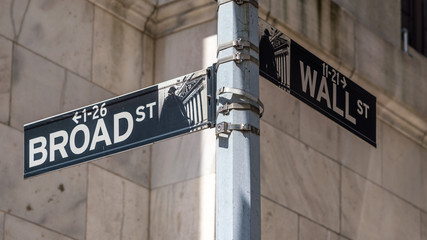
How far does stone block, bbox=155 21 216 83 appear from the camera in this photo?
35.6ft

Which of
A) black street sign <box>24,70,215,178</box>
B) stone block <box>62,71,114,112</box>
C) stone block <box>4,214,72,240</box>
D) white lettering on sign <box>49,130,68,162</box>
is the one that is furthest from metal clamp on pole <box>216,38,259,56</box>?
stone block <box>62,71,114,112</box>

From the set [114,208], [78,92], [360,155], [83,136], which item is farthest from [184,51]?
[83,136]

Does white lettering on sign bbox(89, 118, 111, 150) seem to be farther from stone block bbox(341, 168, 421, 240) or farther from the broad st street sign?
stone block bbox(341, 168, 421, 240)

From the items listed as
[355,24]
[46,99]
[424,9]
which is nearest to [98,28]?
[46,99]

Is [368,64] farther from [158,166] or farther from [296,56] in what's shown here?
[296,56]

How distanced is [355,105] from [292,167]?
4268mm

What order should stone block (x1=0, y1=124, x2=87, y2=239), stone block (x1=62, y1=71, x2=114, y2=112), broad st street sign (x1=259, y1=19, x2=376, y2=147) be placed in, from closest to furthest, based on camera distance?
broad st street sign (x1=259, y1=19, x2=376, y2=147)
stone block (x1=0, y1=124, x2=87, y2=239)
stone block (x1=62, y1=71, x2=114, y2=112)

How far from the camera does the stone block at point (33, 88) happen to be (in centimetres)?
966

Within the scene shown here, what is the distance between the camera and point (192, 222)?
33.2ft

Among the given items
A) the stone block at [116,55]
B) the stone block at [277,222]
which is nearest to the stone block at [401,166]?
the stone block at [277,222]

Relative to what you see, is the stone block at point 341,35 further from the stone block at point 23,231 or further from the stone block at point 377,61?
the stone block at point 23,231

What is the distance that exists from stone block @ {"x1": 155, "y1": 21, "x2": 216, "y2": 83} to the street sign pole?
4.49m

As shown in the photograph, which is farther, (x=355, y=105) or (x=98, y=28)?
(x=98, y=28)

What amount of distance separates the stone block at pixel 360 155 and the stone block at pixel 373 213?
0.11 m
